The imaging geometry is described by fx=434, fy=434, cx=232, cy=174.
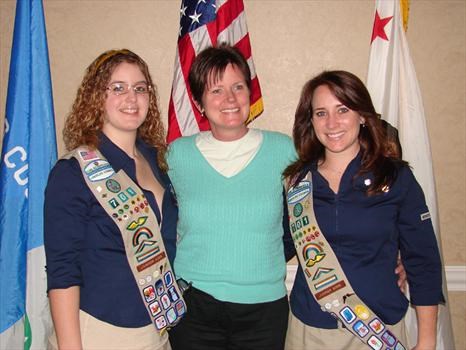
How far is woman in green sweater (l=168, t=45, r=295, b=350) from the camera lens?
1.59m

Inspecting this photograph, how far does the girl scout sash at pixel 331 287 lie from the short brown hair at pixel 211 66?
21.6 inches

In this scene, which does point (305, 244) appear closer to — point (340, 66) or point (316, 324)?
point (316, 324)

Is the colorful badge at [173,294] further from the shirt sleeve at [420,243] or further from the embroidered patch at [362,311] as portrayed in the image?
the shirt sleeve at [420,243]

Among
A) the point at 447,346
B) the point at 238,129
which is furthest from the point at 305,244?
the point at 447,346

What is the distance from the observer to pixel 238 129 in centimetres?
173

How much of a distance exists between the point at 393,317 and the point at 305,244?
382 millimetres

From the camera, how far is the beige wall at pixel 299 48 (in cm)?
258

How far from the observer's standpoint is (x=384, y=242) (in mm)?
1476

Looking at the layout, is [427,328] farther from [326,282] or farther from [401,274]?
[326,282]

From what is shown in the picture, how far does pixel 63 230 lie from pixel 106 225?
137mm

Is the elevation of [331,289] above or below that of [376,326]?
above

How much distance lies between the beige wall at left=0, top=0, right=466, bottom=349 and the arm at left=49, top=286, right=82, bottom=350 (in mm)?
1630

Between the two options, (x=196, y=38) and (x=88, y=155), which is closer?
(x=88, y=155)

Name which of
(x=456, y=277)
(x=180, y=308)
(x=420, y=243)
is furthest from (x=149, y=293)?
(x=456, y=277)
